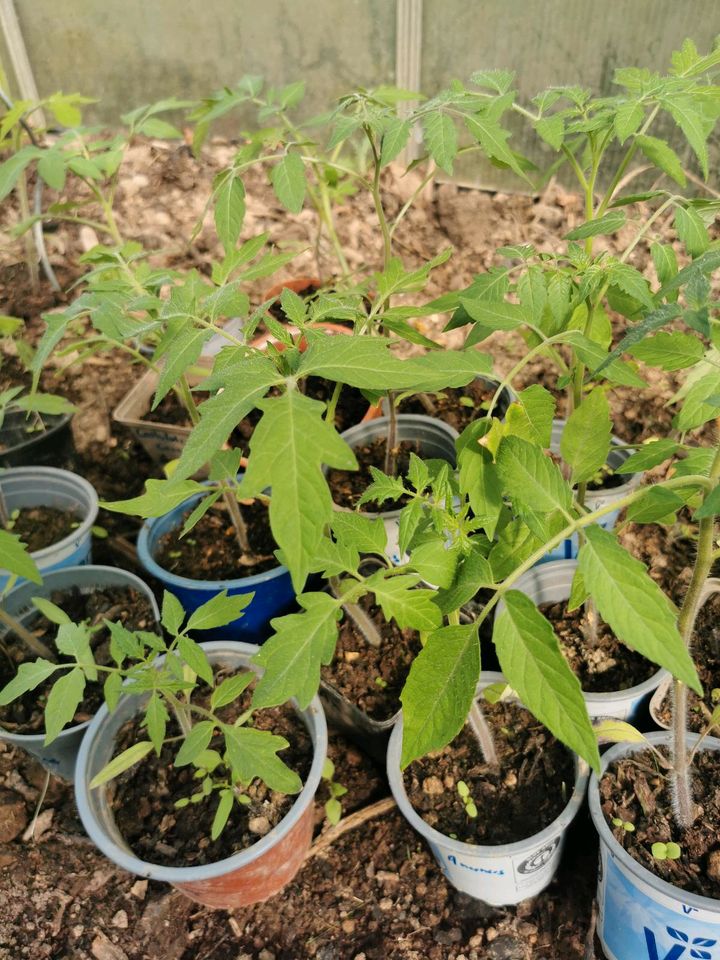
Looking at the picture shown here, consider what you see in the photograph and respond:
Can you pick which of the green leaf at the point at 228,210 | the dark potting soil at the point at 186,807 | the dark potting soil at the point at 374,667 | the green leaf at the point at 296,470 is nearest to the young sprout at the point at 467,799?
the dark potting soil at the point at 374,667

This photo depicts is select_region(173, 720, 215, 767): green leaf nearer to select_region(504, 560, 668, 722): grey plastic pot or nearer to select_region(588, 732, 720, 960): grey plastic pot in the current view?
select_region(504, 560, 668, 722): grey plastic pot

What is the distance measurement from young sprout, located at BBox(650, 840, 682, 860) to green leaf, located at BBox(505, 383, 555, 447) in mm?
766

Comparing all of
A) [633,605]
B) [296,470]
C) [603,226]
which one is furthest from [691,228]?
[296,470]

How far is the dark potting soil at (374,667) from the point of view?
1594 mm

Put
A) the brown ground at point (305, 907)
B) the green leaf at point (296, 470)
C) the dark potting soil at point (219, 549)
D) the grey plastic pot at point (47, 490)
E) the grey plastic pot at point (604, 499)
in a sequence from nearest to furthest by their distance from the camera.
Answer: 1. the green leaf at point (296, 470)
2. the brown ground at point (305, 907)
3. the grey plastic pot at point (604, 499)
4. the dark potting soil at point (219, 549)
5. the grey plastic pot at point (47, 490)

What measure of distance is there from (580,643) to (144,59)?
340 cm

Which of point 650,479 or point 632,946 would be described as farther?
point 650,479

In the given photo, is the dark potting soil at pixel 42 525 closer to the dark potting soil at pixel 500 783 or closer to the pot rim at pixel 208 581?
the pot rim at pixel 208 581

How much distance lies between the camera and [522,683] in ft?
2.75

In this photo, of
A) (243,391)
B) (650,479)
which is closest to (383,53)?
(650,479)

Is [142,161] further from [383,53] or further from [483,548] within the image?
[483,548]

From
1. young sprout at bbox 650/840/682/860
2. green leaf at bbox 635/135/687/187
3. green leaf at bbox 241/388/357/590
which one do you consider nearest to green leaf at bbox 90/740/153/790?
green leaf at bbox 241/388/357/590

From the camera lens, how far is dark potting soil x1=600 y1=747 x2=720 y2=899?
1.25m

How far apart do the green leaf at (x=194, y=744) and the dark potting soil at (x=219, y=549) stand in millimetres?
566
